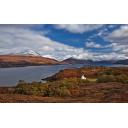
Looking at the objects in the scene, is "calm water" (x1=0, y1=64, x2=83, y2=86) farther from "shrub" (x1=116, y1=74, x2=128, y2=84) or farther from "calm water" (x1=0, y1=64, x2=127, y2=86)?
→ "shrub" (x1=116, y1=74, x2=128, y2=84)

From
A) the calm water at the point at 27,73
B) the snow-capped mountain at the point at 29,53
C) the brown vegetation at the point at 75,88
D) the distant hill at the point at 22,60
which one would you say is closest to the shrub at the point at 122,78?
the brown vegetation at the point at 75,88

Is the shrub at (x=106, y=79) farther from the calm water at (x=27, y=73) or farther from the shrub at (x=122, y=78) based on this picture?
→ the calm water at (x=27, y=73)

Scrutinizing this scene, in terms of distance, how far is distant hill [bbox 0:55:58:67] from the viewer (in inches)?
214

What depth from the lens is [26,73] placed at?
5.41 metres

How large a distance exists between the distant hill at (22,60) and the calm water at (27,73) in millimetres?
45

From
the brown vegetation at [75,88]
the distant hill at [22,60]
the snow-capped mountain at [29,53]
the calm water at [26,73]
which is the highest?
the snow-capped mountain at [29,53]

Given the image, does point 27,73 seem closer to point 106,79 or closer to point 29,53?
point 29,53

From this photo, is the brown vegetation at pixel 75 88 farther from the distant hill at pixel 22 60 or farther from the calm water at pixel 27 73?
the distant hill at pixel 22 60

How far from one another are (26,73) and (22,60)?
155 millimetres

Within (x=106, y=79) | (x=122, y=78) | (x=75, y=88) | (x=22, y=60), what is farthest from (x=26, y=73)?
(x=122, y=78)

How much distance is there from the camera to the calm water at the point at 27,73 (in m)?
5.39

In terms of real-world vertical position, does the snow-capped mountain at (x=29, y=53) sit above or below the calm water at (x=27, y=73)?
above

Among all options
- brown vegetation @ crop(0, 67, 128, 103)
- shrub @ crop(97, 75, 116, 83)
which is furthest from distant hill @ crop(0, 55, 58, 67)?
shrub @ crop(97, 75, 116, 83)
